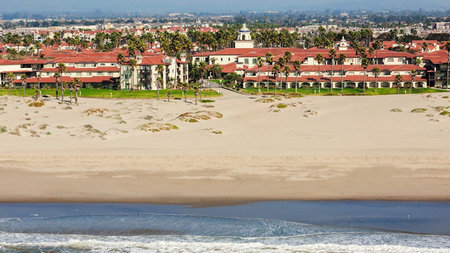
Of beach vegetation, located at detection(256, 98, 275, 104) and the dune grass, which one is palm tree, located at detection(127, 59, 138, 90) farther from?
beach vegetation, located at detection(256, 98, 275, 104)

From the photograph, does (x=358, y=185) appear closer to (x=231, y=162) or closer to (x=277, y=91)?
(x=231, y=162)

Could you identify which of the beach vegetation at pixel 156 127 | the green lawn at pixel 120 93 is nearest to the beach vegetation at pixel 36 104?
the green lawn at pixel 120 93

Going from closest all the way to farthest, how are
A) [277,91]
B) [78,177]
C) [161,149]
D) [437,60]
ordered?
[78,177] < [161,149] < [277,91] < [437,60]

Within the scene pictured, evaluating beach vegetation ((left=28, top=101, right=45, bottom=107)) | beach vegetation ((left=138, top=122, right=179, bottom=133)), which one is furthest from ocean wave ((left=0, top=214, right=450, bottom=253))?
beach vegetation ((left=28, top=101, right=45, bottom=107))

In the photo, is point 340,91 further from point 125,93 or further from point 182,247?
point 182,247

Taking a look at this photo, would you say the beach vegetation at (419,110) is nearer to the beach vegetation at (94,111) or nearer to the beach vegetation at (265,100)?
the beach vegetation at (265,100)

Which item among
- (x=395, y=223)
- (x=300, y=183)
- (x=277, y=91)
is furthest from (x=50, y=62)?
(x=395, y=223)
